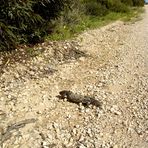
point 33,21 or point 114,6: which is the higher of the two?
point 33,21

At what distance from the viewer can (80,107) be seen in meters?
6.16

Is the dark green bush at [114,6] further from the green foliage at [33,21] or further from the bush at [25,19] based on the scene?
the bush at [25,19]

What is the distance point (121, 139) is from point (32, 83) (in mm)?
2703

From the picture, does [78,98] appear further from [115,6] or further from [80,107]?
[115,6]

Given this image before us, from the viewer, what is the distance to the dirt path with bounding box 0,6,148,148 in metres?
5.15

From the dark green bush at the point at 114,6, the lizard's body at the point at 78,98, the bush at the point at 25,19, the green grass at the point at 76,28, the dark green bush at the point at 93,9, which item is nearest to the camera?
the lizard's body at the point at 78,98

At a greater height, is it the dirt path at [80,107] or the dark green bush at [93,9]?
the dirt path at [80,107]

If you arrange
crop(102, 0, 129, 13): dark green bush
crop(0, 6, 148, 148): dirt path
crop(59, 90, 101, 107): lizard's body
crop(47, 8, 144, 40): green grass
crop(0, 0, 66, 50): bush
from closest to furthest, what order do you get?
crop(0, 6, 148, 148): dirt path
crop(59, 90, 101, 107): lizard's body
crop(0, 0, 66, 50): bush
crop(47, 8, 144, 40): green grass
crop(102, 0, 129, 13): dark green bush

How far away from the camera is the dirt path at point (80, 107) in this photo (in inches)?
203

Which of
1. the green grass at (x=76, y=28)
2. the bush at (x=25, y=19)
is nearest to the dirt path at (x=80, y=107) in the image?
the bush at (x=25, y=19)

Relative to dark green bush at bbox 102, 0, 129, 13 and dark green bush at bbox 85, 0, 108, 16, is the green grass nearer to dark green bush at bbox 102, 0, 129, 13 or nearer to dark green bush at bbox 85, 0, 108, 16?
dark green bush at bbox 85, 0, 108, 16

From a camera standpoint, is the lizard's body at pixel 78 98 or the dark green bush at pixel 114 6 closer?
the lizard's body at pixel 78 98

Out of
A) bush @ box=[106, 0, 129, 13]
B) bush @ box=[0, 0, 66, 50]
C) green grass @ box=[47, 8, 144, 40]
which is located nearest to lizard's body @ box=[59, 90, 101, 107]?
bush @ box=[0, 0, 66, 50]

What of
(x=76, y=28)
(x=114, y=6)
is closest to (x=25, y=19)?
(x=76, y=28)
